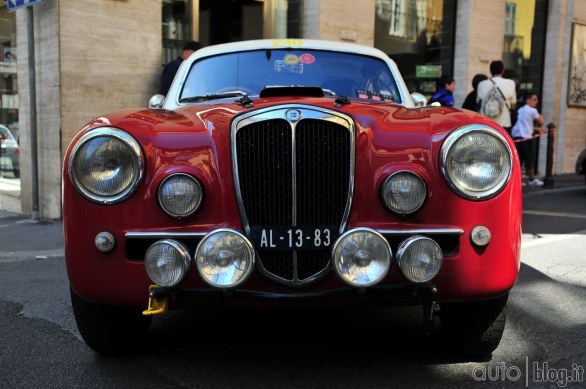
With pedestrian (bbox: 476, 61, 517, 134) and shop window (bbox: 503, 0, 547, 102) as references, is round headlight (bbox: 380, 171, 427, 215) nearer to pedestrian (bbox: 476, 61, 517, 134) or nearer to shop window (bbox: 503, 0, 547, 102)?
pedestrian (bbox: 476, 61, 517, 134)

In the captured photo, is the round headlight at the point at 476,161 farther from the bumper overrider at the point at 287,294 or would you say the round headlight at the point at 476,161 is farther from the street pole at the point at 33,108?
the street pole at the point at 33,108

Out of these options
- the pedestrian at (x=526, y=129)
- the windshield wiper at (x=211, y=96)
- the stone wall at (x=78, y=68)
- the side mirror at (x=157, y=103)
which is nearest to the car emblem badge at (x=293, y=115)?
the windshield wiper at (x=211, y=96)

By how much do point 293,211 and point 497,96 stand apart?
6421 millimetres

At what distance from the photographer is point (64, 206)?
260 cm

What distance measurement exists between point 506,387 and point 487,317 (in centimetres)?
32

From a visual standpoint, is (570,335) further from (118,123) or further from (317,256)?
(118,123)

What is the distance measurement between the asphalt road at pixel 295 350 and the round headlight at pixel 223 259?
0.56 meters

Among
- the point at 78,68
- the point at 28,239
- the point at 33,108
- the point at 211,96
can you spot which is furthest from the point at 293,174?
the point at 33,108

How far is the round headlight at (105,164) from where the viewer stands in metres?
2.50

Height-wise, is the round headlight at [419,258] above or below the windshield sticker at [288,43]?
below

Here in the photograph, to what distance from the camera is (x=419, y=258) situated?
240 centimetres

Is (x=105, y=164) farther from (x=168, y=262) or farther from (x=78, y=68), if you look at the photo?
(x=78, y=68)

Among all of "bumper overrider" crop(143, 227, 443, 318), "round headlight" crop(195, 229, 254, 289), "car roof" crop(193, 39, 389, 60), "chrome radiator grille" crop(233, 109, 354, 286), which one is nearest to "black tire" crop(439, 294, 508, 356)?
"bumper overrider" crop(143, 227, 443, 318)

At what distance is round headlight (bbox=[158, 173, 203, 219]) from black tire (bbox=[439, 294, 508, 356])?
1375mm
